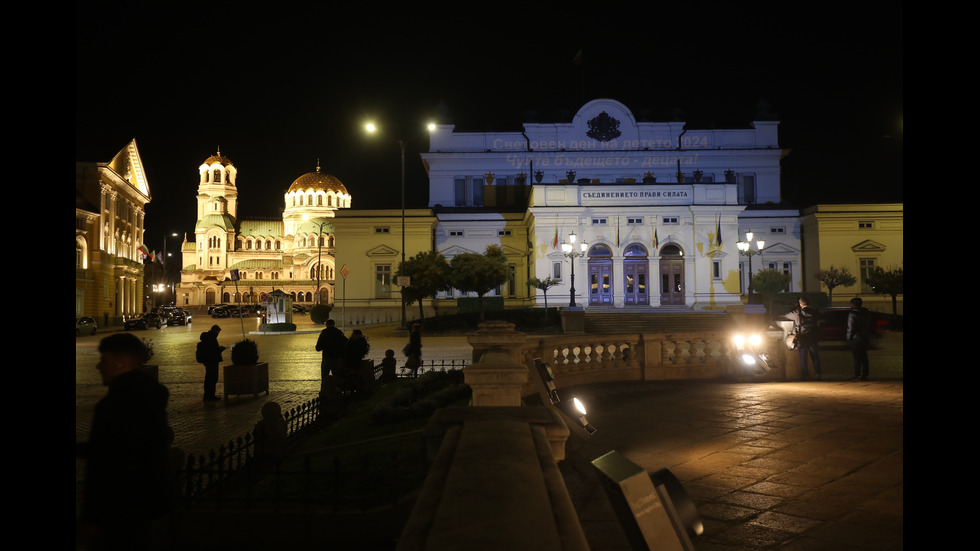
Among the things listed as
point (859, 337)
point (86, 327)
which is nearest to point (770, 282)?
point (859, 337)

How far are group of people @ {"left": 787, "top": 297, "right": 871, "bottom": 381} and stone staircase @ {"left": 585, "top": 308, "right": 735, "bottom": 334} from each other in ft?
58.6

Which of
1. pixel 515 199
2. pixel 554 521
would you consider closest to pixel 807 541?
pixel 554 521

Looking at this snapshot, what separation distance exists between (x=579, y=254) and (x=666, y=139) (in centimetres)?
1771

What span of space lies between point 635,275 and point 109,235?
1803 inches

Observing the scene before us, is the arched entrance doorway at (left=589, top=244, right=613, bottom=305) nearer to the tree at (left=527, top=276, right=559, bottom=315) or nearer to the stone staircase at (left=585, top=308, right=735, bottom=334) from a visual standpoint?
the tree at (left=527, top=276, right=559, bottom=315)

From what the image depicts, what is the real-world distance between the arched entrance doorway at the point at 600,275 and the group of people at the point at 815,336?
97.9 feet

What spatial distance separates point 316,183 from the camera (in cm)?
11375

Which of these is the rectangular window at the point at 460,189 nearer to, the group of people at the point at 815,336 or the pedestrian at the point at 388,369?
the pedestrian at the point at 388,369

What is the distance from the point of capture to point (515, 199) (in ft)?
175

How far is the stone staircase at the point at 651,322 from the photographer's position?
104 ft

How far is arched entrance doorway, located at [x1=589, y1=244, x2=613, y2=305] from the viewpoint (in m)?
43.3

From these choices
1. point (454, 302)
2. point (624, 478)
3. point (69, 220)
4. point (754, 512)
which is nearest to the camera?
point (624, 478)

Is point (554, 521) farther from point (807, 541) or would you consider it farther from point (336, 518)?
point (336, 518)

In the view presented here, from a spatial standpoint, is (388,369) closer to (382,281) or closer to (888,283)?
(382,281)
